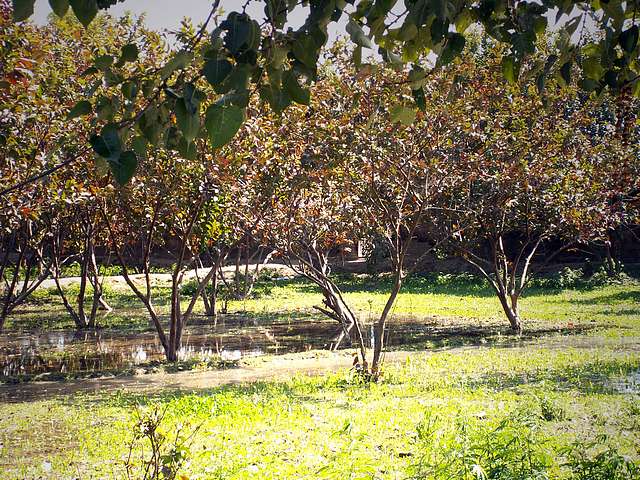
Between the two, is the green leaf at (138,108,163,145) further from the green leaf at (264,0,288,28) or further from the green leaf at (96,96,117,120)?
the green leaf at (264,0,288,28)

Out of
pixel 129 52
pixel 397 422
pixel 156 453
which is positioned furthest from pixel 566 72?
pixel 397 422

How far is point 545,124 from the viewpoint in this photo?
550 inches

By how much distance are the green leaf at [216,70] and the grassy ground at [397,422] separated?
117 inches

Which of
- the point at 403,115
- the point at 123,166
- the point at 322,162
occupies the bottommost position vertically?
the point at 123,166

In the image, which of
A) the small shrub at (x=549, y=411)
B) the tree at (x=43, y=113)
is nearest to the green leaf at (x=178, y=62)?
the tree at (x=43, y=113)

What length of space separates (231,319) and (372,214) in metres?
10.2

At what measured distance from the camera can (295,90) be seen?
2158 millimetres

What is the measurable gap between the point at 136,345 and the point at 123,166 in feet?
48.9

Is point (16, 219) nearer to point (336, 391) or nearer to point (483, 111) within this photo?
point (336, 391)

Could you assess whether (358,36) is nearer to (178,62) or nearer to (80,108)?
(178,62)

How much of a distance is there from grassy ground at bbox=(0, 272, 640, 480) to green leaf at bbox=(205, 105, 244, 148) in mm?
2951

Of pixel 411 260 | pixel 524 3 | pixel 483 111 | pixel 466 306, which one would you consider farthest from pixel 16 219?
pixel 411 260

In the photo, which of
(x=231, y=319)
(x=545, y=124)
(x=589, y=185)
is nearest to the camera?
(x=545, y=124)

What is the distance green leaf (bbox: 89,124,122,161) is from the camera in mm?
1727
